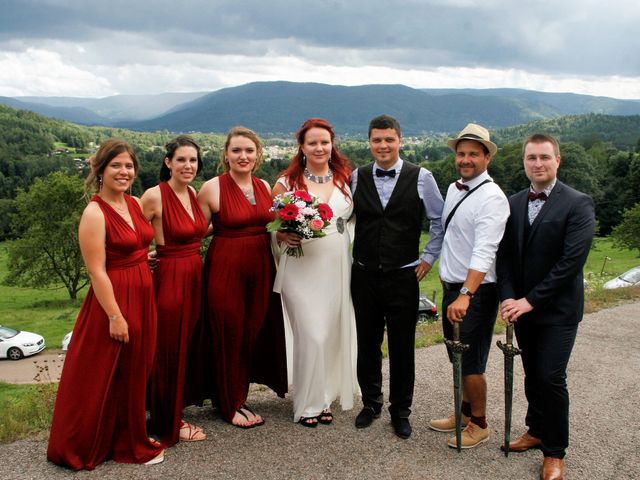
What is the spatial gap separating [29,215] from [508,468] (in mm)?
42802

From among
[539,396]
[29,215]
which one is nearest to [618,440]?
[539,396]

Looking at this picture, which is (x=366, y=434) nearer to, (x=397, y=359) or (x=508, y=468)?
(x=397, y=359)

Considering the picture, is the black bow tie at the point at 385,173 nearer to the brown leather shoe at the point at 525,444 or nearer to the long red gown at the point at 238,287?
the long red gown at the point at 238,287

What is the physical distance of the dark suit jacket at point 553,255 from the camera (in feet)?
15.7

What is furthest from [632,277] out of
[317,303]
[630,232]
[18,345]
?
[18,345]

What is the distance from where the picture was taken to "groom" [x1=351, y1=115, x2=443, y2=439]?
220 inches

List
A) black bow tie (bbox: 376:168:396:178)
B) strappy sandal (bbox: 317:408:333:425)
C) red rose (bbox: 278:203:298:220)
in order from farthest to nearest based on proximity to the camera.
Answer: strappy sandal (bbox: 317:408:333:425) < black bow tie (bbox: 376:168:396:178) < red rose (bbox: 278:203:298:220)

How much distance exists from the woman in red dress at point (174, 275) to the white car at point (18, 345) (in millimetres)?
22931

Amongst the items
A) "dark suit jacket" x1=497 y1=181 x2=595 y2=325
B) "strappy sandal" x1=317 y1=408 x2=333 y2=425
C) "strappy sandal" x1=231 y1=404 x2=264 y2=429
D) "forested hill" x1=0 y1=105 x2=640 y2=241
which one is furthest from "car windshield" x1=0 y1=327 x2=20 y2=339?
"dark suit jacket" x1=497 y1=181 x2=595 y2=325

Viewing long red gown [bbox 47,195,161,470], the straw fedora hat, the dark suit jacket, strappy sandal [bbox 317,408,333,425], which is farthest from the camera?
strappy sandal [bbox 317,408,333,425]

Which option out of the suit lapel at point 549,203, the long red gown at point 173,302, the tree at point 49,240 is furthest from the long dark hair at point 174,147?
the tree at point 49,240

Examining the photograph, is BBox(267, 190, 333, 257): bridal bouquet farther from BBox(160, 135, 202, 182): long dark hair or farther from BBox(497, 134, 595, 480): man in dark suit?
BBox(497, 134, 595, 480): man in dark suit

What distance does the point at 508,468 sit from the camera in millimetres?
5207

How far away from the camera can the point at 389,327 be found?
5.82 meters
